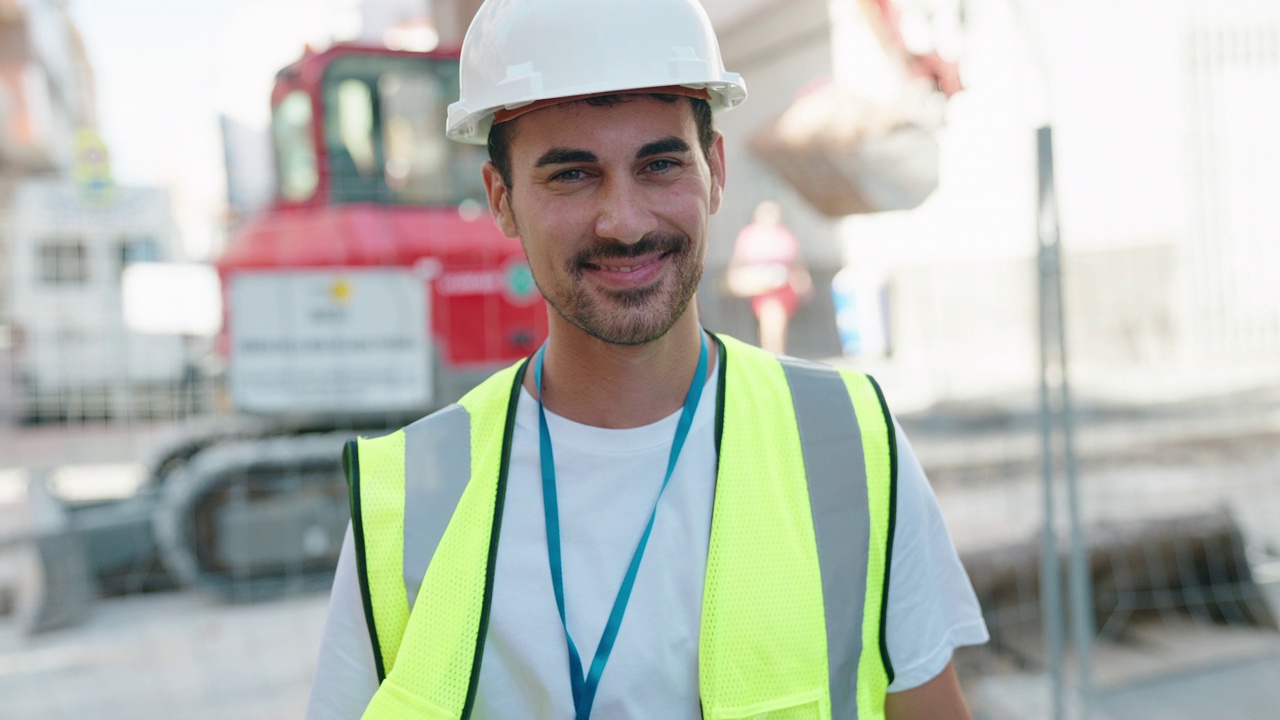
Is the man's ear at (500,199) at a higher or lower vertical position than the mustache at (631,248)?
higher

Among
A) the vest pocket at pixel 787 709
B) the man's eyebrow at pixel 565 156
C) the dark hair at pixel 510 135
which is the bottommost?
the vest pocket at pixel 787 709

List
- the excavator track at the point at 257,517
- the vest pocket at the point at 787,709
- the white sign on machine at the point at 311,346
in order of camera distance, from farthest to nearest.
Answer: the excavator track at the point at 257,517 < the white sign on machine at the point at 311,346 < the vest pocket at the point at 787,709

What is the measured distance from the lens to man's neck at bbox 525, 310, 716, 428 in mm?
1518

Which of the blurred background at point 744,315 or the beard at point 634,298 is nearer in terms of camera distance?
the beard at point 634,298

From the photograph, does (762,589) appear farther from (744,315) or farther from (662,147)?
(744,315)

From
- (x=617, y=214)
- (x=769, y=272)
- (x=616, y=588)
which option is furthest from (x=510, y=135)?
(x=769, y=272)

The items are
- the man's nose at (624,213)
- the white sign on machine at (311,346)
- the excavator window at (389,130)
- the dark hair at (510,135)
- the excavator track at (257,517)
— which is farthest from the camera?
the excavator window at (389,130)

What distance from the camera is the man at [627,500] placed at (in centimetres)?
135

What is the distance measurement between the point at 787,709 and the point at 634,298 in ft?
2.01

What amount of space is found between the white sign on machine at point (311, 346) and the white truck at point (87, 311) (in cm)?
51

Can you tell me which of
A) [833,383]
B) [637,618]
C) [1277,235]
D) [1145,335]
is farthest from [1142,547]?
[637,618]

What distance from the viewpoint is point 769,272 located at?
504 cm

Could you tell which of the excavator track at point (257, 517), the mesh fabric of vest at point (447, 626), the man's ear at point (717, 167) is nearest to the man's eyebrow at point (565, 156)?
the man's ear at point (717, 167)

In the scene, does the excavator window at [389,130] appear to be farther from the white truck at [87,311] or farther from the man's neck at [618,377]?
the man's neck at [618,377]
